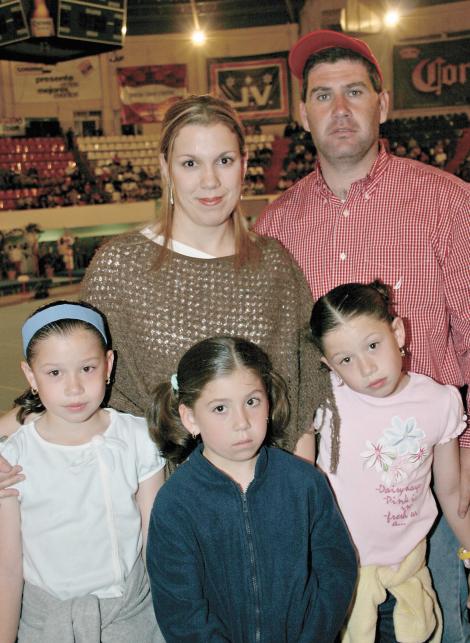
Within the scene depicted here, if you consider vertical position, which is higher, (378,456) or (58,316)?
(58,316)

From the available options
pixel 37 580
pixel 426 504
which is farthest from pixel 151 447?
pixel 426 504

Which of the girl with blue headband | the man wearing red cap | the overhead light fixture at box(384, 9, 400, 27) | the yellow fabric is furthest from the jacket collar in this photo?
the overhead light fixture at box(384, 9, 400, 27)

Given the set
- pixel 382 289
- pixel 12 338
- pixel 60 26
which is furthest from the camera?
pixel 60 26

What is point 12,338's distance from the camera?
9.03 metres

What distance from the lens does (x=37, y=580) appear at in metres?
1.87

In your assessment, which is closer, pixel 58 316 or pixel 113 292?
pixel 58 316

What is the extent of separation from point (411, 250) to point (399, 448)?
0.65 meters

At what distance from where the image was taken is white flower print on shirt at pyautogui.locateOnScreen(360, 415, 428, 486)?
6.87 feet

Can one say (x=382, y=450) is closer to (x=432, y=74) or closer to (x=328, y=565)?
(x=328, y=565)

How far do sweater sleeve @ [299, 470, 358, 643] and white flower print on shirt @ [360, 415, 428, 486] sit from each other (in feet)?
0.94

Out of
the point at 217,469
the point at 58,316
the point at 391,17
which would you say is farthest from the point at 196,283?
the point at 391,17

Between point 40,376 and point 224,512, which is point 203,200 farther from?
point 224,512

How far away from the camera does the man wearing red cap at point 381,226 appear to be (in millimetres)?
2322

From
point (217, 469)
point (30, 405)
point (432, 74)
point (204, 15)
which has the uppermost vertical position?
point (204, 15)
